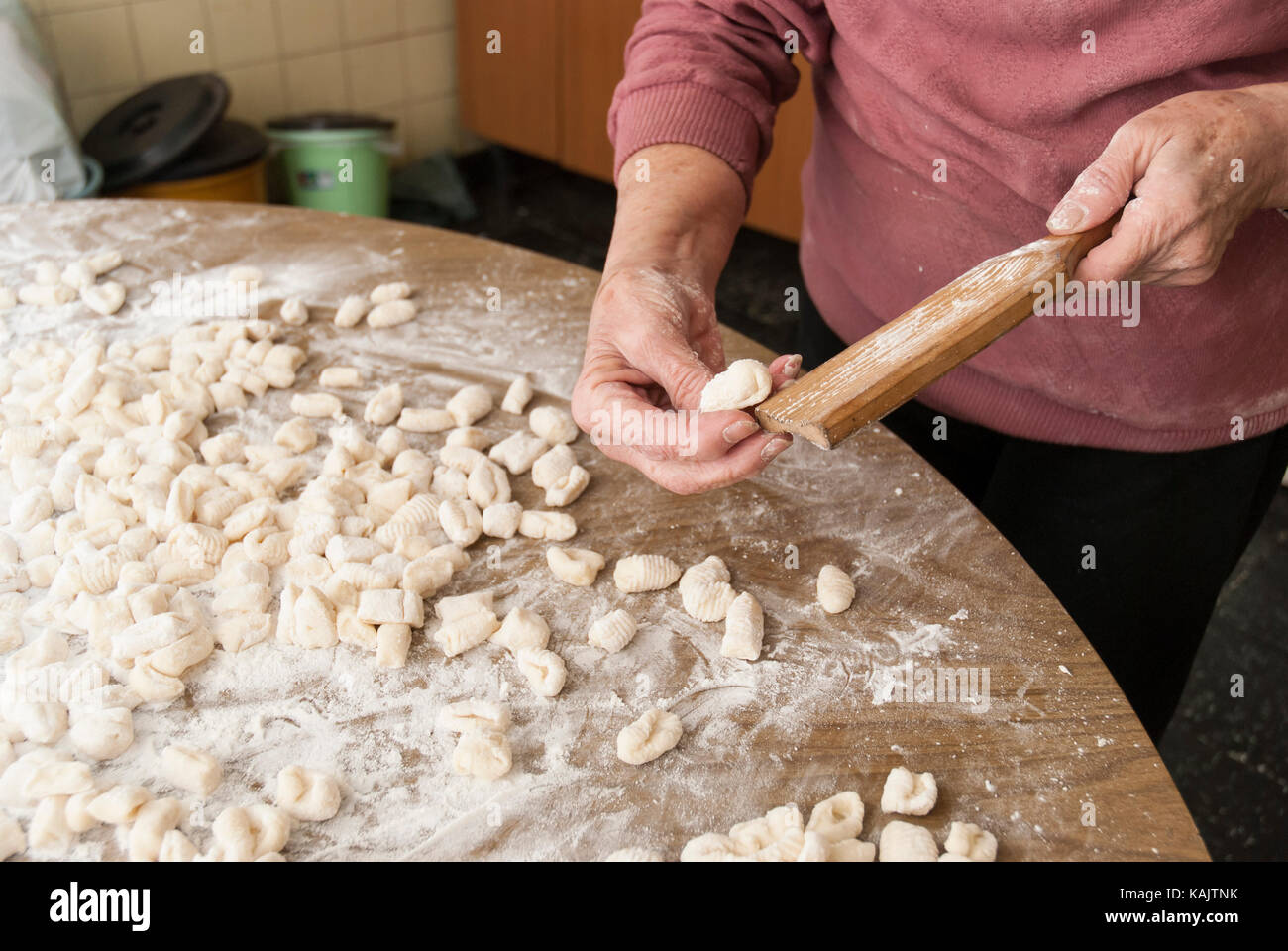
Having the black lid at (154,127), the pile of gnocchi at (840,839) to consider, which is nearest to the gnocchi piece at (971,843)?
the pile of gnocchi at (840,839)

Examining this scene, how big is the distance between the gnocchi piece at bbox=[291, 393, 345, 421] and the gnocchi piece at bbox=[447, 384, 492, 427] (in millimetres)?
126

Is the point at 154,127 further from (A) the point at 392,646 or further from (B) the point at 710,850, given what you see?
(B) the point at 710,850

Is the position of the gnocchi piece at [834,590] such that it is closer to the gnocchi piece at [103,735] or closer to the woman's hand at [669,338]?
the woman's hand at [669,338]

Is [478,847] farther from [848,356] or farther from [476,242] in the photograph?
[476,242]

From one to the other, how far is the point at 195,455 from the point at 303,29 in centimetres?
279

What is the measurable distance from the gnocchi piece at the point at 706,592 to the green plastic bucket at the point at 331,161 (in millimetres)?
2634

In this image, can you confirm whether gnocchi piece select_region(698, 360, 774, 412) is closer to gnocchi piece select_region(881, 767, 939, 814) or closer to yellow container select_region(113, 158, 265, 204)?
gnocchi piece select_region(881, 767, 939, 814)

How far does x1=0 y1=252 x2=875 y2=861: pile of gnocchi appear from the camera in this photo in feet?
2.65

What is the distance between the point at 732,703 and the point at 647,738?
0.09 m

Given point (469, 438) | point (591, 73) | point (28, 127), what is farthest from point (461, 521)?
point (591, 73)

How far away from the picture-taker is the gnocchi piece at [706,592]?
95 centimetres

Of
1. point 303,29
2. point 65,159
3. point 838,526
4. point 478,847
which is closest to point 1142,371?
point 838,526

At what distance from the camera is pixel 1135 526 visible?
3.79 feet

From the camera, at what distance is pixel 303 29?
3.45 m
